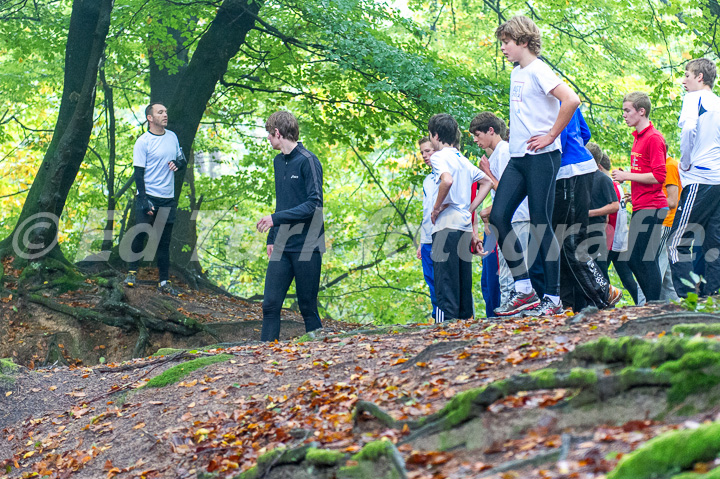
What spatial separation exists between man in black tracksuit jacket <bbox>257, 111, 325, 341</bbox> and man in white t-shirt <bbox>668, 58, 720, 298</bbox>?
10.8 feet

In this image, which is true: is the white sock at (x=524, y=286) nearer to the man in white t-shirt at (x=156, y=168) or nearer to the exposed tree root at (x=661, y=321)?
the exposed tree root at (x=661, y=321)

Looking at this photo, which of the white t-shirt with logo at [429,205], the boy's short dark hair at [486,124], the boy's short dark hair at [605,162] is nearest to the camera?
the boy's short dark hair at [486,124]

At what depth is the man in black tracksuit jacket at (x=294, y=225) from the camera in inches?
251

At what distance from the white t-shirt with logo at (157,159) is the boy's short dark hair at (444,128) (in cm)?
416

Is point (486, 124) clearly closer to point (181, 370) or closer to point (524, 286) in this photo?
point (524, 286)

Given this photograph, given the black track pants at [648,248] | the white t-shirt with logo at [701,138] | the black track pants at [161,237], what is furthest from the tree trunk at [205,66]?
the white t-shirt with logo at [701,138]

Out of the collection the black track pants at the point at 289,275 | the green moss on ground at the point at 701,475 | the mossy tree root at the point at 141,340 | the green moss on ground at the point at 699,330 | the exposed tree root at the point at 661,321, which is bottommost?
the mossy tree root at the point at 141,340

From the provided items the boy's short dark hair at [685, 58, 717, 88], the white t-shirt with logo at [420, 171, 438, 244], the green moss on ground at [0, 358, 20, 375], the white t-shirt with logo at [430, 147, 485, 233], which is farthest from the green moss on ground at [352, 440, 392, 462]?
the boy's short dark hair at [685, 58, 717, 88]

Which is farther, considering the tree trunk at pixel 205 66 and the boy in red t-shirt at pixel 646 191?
the tree trunk at pixel 205 66

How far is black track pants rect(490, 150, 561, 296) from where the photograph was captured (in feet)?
17.5

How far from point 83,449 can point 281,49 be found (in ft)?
32.7

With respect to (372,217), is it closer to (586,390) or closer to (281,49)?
(281,49)

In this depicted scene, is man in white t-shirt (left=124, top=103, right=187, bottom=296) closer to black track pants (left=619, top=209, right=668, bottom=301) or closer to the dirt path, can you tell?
the dirt path

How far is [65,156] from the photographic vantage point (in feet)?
31.5
